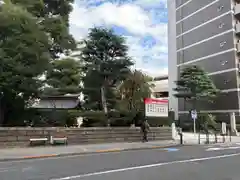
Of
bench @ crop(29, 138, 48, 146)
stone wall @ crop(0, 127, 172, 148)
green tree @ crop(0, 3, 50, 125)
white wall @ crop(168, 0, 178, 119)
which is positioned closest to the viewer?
stone wall @ crop(0, 127, 172, 148)

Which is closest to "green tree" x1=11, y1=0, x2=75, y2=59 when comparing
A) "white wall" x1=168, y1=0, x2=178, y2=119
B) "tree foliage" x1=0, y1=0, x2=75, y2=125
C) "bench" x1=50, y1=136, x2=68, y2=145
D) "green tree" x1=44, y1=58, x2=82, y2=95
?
"tree foliage" x1=0, y1=0, x2=75, y2=125

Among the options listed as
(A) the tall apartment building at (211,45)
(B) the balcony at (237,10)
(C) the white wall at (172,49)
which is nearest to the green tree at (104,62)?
(A) the tall apartment building at (211,45)

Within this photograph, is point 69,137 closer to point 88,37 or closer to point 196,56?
point 88,37

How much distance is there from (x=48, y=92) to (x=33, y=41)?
5211 millimetres

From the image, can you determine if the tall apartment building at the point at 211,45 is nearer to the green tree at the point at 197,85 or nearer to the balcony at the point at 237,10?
the balcony at the point at 237,10

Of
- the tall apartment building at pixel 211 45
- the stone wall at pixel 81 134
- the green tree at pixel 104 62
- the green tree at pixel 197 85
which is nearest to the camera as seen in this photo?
the stone wall at pixel 81 134

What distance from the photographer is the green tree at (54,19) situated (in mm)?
21825

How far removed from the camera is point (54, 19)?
23016 millimetres

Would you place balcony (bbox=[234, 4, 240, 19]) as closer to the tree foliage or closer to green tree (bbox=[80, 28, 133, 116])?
green tree (bbox=[80, 28, 133, 116])

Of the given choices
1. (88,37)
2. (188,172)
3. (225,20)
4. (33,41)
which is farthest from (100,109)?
(225,20)

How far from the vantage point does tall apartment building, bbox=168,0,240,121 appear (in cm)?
4194

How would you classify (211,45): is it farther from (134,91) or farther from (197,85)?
(134,91)

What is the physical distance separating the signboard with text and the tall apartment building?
20.4 meters

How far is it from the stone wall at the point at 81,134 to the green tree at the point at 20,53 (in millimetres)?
2868
